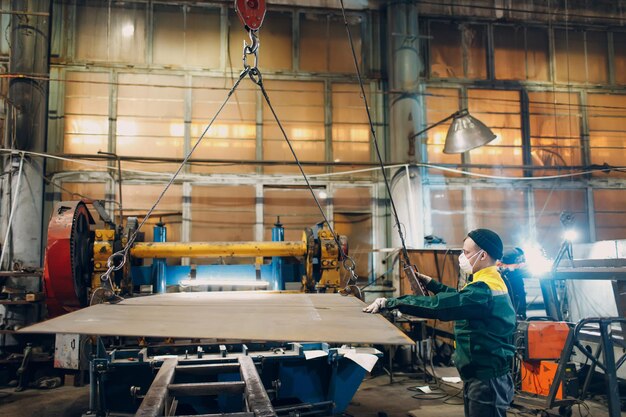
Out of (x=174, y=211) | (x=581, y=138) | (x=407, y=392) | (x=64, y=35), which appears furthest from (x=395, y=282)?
(x=64, y=35)

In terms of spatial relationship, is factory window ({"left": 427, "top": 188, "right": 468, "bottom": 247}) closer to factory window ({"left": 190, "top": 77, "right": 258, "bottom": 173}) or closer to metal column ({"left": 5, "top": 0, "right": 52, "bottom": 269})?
factory window ({"left": 190, "top": 77, "right": 258, "bottom": 173})

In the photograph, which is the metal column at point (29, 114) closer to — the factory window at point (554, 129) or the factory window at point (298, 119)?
the factory window at point (298, 119)

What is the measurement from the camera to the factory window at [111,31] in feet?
26.5

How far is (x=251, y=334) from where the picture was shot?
2312 mm

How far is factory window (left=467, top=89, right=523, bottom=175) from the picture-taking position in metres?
8.70

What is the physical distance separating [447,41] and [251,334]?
812 centimetres

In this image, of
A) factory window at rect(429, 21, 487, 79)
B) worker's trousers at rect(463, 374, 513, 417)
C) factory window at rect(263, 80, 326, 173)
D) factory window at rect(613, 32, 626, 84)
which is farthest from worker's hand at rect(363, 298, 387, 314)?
factory window at rect(613, 32, 626, 84)

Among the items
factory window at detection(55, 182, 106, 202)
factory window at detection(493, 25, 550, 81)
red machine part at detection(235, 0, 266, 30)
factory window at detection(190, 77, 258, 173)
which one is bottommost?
factory window at detection(55, 182, 106, 202)

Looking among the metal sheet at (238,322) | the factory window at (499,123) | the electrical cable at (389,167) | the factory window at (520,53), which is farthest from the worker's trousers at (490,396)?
the factory window at (520,53)

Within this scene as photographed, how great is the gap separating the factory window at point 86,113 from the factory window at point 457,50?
5.96 metres

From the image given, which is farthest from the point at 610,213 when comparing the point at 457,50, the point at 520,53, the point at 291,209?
the point at 291,209

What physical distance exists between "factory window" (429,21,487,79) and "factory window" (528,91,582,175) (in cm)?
121

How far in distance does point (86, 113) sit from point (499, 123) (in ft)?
24.5

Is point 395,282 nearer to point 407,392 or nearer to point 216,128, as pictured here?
point 407,392
